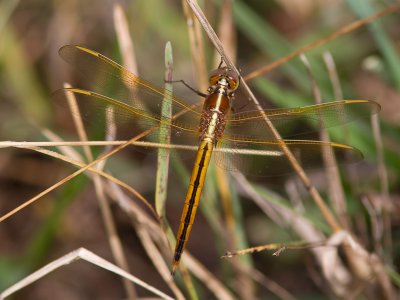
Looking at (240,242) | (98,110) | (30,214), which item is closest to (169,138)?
(98,110)

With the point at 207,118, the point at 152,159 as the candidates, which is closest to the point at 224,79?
the point at 207,118

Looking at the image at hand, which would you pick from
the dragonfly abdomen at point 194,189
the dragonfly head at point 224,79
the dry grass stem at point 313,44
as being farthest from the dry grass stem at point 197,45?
the dragonfly abdomen at point 194,189

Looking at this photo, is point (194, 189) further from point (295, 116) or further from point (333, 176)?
point (333, 176)

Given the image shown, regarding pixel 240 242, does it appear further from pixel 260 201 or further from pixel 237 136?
pixel 237 136

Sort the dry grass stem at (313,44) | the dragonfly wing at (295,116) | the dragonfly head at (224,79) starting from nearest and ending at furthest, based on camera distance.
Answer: the dragonfly wing at (295,116)
the dry grass stem at (313,44)
the dragonfly head at (224,79)

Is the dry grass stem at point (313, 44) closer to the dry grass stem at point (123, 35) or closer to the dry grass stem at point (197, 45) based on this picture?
the dry grass stem at point (197, 45)

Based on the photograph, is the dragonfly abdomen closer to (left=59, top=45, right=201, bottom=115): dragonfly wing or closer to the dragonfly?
the dragonfly

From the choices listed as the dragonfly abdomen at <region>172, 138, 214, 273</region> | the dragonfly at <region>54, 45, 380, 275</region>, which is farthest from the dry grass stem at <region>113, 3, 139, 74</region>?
the dragonfly abdomen at <region>172, 138, 214, 273</region>
